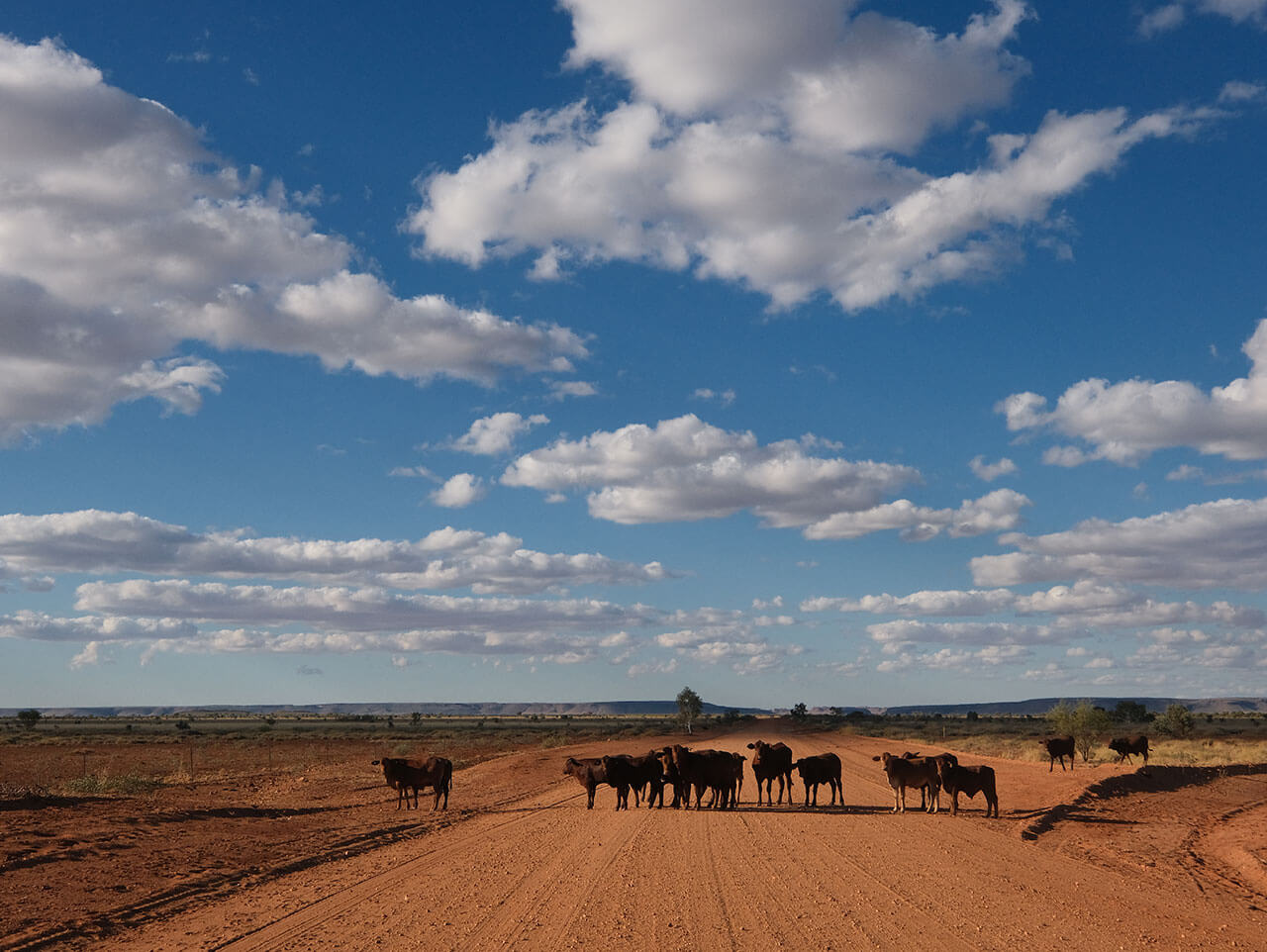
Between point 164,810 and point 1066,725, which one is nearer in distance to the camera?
point 164,810

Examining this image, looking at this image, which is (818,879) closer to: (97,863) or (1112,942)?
(1112,942)

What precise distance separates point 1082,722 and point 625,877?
46.3 m

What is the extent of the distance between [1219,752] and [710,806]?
39.5m

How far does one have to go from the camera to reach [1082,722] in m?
55.0

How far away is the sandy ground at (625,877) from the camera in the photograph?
12750 millimetres

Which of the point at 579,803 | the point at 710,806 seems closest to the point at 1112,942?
the point at 710,806

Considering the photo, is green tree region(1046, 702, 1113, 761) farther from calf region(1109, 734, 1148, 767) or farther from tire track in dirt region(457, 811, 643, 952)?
tire track in dirt region(457, 811, 643, 952)

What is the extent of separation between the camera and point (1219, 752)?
53.8m

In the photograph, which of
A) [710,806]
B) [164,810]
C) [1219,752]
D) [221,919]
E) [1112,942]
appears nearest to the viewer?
[1112,942]

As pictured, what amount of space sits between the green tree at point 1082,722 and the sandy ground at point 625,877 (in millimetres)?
26789

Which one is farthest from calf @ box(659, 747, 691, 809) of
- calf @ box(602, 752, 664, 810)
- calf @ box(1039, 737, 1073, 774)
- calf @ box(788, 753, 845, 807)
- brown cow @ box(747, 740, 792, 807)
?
calf @ box(1039, 737, 1073, 774)

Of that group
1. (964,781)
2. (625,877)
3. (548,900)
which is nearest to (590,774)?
(964,781)

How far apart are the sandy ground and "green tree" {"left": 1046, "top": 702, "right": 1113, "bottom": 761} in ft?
87.9

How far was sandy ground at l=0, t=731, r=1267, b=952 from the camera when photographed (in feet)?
41.8
